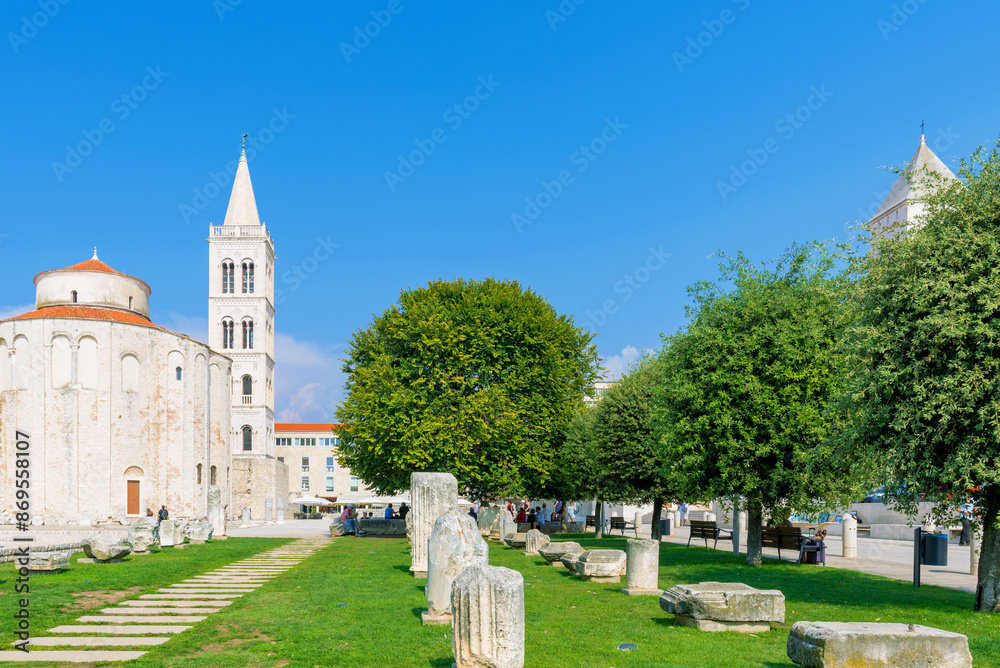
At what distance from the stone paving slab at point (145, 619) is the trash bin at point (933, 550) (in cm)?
1391

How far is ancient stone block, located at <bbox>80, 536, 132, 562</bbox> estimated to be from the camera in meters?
20.4

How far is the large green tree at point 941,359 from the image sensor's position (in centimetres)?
1221

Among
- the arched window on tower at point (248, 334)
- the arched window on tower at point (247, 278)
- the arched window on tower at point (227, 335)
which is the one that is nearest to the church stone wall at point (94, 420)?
the arched window on tower at point (248, 334)

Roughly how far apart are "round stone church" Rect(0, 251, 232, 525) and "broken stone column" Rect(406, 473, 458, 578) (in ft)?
153

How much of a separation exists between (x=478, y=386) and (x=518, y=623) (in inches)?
1033

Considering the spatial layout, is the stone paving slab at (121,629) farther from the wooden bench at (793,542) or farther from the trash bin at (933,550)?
the wooden bench at (793,542)

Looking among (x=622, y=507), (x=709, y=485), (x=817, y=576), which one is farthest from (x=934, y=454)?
(x=622, y=507)

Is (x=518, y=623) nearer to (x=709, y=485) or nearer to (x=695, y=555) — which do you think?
(x=709, y=485)

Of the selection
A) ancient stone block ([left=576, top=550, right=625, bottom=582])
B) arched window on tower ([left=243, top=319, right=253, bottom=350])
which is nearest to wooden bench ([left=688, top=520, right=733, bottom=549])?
ancient stone block ([left=576, top=550, right=625, bottom=582])

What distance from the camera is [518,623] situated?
25.3ft

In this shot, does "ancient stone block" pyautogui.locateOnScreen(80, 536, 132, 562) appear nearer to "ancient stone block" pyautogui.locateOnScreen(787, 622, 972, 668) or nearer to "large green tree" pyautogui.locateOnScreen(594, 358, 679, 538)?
"large green tree" pyautogui.locateOnScreen(594, 358, 679, 538)

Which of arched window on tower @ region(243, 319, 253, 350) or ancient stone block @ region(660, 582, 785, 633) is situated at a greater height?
arched window on tower @ region(243, 319, 253, 350)

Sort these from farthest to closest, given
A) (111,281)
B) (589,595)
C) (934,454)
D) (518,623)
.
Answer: (111,281) → (589,595) → (934,454) → (518,623)

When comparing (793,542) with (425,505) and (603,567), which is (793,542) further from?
(425,505)
